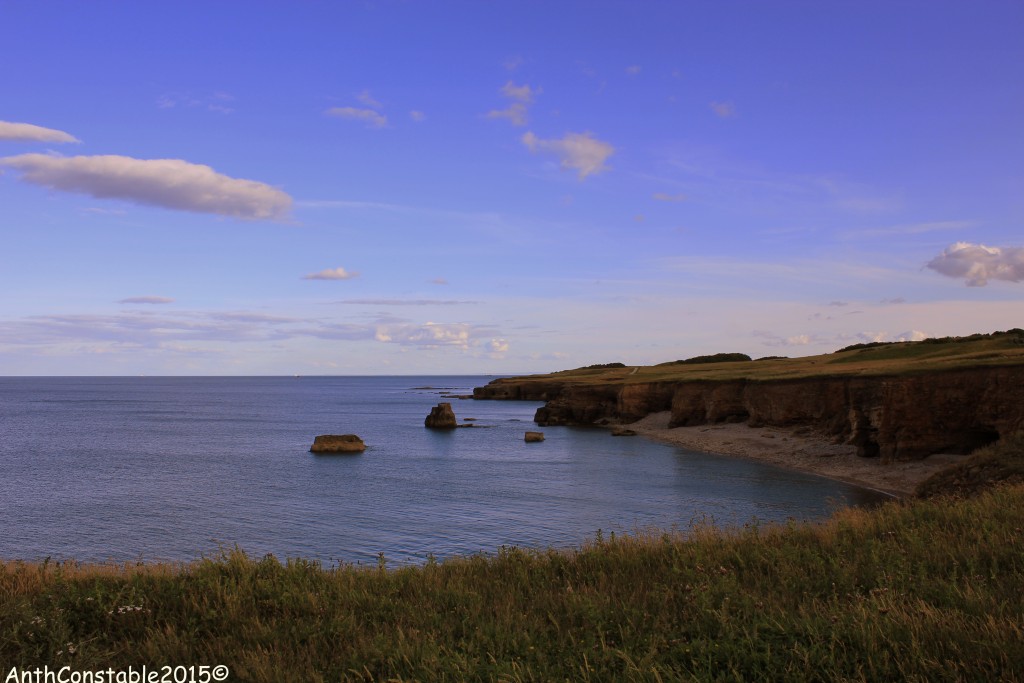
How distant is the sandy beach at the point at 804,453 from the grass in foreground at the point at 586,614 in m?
27.2

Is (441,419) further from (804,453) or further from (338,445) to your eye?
(804,453)

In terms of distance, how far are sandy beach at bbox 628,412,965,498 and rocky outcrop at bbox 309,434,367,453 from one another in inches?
1116

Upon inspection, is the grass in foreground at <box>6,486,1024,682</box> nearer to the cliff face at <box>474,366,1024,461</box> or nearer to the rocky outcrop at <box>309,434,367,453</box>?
the cliff face at <box>474,366,1024,461</box>

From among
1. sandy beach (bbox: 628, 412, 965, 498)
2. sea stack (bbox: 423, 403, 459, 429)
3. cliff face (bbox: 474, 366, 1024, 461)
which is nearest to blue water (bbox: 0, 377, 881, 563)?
sandy beach (bbox: 628, 412, 965, 498)

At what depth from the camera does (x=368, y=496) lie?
3728 cm

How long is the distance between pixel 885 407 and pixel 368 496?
30.0 metres

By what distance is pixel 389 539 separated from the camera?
26.3 metres

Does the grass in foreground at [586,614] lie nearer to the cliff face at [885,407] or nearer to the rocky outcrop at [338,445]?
the cliff face at [885,407]

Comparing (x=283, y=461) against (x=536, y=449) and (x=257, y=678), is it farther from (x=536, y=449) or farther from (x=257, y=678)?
(x=257, y=678)

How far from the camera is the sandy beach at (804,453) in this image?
35.8 meters

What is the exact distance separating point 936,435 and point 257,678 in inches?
1605

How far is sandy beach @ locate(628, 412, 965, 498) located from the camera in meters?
35.8

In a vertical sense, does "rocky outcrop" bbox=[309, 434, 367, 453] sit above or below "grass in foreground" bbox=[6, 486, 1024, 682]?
below

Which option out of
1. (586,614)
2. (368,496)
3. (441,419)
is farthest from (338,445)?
(586,614)
